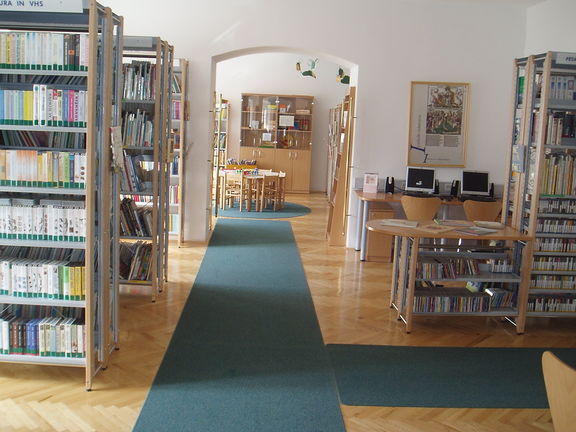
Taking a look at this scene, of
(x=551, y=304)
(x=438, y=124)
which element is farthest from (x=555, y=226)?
(x=438, y=124)

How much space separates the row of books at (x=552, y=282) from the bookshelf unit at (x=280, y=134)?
9994 millimetres

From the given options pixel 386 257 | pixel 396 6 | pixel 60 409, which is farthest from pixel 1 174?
pixel 396 6

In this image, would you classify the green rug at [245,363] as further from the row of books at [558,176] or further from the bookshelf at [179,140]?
the row of books at [558,176]

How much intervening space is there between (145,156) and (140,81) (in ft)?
2.32

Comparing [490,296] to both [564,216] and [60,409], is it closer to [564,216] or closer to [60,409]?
[564,216]

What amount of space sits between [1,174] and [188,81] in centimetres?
482

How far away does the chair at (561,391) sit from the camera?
1812 mm

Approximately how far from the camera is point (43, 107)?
3.64 m

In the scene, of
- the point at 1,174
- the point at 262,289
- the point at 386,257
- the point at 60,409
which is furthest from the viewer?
the point at 386,257

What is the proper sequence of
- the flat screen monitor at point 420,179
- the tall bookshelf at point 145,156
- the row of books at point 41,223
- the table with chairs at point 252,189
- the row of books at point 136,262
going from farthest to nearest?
the table with chairs at point 252,189 → the flat screen monitor at point 420,179 → the row of books at point 136,262 → the tall bookshelf at point 145,156 → the row of books at point 41,223

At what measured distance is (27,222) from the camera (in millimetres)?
3736

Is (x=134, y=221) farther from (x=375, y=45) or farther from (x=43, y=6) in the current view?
(x=375, y=45)

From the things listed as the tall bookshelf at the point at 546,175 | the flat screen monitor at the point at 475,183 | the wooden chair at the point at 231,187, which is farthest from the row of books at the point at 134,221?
the wooden chair at the point at 231,187

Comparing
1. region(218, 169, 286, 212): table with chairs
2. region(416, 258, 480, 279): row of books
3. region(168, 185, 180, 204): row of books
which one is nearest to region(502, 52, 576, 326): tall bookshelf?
region(416, 258, 480, 279): row of books
